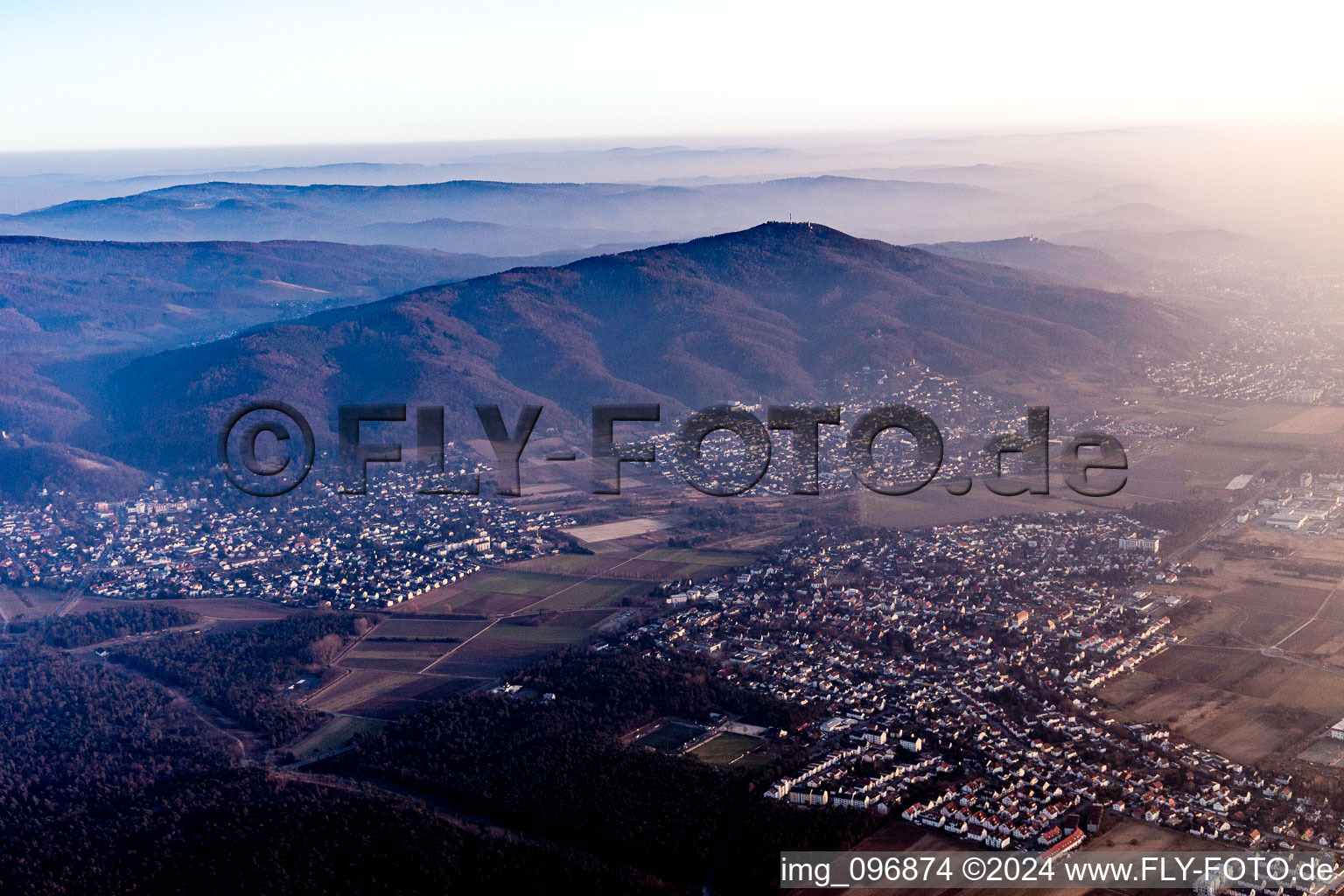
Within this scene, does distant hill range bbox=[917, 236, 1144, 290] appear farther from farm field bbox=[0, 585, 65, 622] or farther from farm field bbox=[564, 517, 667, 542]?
farm field bbox=[0, 585, 65, 622]

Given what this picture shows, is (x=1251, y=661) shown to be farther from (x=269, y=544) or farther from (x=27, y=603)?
(x=27, y=603)

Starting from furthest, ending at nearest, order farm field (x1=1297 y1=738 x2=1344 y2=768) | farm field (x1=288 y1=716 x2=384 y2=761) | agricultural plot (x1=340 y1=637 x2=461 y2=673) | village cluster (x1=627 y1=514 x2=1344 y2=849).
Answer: agricultural plot (x1=340 y1=637 x2=461 y2=673), farm field (x1=288 y1=716 x2=384 y2=761), farm field (x1=1297 y1=738 x2=1344 y2=768), village cluster (x1=627 y1=514 x2=1344 y2=849)

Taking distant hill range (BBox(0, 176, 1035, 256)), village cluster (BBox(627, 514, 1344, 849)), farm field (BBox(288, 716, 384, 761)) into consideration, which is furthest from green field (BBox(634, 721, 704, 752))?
distant hill range (BBox(0, 176, 1035, 256))

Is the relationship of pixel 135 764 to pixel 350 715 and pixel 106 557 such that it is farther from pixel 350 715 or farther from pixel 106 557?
pixel 106 557

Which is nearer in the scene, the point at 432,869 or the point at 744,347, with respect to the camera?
the point at 432,869

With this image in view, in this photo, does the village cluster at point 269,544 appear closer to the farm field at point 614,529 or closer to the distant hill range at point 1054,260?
the farm field at point 614,529

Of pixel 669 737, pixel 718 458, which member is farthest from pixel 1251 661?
pixel 718 458

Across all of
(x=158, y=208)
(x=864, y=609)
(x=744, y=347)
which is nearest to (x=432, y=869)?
(x=864, y=609)
